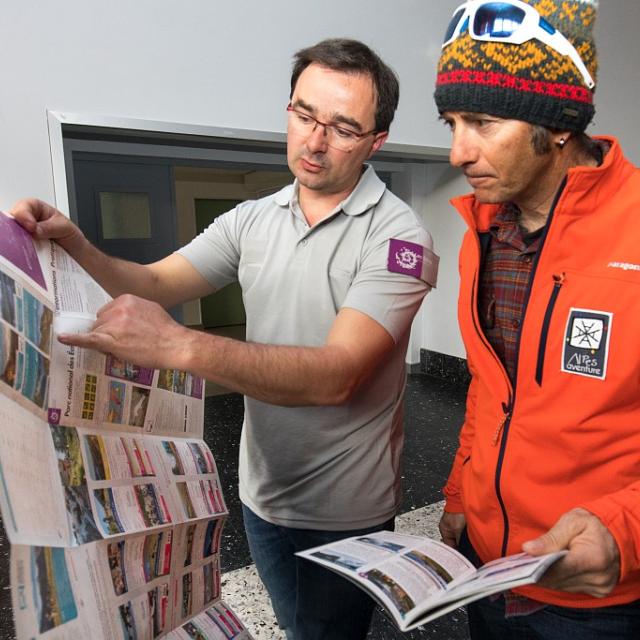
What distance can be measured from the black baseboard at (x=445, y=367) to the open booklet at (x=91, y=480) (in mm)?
3388

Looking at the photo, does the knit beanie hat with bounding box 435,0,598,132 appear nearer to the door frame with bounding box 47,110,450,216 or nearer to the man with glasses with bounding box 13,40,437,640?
the man with glasses with bounding box 13,40,437,640

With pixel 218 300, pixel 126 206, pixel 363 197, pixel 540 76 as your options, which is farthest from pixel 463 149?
pixel 218 300

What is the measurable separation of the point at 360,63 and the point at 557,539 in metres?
0.91

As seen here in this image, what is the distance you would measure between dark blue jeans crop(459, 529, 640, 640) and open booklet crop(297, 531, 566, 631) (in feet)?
0.86

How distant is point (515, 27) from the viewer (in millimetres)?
781

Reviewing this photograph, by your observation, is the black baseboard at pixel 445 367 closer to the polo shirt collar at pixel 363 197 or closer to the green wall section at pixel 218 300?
the polo shirt collar at pixel 363 197

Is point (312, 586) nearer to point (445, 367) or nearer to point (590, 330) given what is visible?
point (590, 330)

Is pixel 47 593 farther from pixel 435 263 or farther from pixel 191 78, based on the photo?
pixel 191 78

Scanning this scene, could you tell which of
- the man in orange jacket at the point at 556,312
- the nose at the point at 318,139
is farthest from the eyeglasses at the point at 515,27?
the nose at the point at 318,139

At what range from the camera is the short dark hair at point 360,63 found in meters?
1.05

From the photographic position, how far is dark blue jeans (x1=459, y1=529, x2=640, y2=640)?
812mm

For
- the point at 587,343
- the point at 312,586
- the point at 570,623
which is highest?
the point at 587,343

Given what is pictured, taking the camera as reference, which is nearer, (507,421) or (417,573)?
(417,573)

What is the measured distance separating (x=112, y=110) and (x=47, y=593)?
211 centimetres
